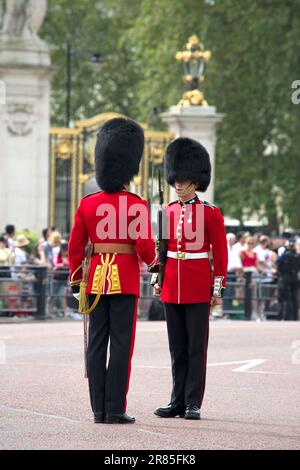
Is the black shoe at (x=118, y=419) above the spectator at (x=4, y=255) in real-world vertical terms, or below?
below

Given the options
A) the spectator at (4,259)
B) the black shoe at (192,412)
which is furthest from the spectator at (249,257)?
the black shoe at (192,412)

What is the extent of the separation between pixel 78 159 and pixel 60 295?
6579 millimetres

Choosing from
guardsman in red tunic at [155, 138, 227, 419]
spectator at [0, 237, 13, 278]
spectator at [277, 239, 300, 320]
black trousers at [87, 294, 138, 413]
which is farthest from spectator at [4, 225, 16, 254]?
black trousers at [87, 294, 138, 413]

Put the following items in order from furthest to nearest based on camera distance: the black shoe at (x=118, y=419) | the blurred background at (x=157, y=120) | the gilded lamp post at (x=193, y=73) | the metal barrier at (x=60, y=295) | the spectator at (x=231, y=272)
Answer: the gilded lamp post at (x=193, y=73)
the spectator at (x=231, y=272)
the blurred background at (x=157, y=120)
the metal barrier at (x=60, y=295)
the black shoe at (x=118, y=419)

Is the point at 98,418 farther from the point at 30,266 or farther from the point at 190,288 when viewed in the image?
the point at 30,266

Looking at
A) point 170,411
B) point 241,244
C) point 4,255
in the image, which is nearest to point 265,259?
point 241,244

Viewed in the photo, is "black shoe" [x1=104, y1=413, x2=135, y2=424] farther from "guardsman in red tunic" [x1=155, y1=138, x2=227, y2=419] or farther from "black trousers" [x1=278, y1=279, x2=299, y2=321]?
"black trousers" [x1=278, y1=279, x2=299, y2=321]

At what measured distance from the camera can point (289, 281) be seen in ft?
85.5

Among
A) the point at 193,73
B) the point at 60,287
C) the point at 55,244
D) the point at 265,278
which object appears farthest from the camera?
the point at 193,73

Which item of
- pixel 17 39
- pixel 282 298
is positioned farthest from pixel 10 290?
pixel 17 39

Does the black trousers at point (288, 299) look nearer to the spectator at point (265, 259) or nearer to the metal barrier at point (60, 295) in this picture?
the metal barrier at point (60, 295)

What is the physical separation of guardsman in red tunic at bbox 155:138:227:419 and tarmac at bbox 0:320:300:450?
272 mm

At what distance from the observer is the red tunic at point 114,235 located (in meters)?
10.8

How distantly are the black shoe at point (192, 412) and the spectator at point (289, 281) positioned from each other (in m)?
15.1
